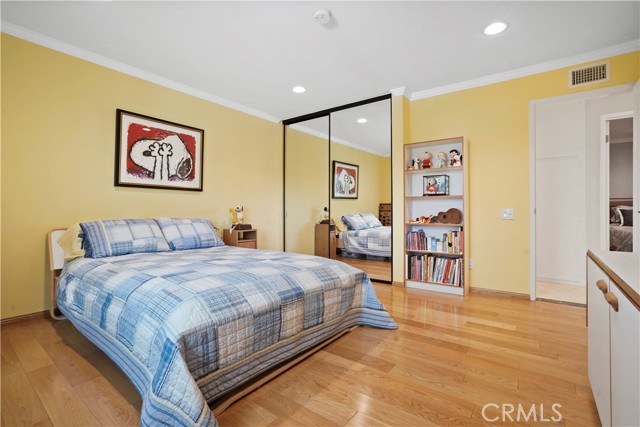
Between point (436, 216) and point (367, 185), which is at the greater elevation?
point (367, 185)

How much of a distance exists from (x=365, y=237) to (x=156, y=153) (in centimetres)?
287

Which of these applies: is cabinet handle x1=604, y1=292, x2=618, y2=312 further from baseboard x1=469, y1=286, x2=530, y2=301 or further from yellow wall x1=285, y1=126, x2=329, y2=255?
yellow wall x1=285, y1=126, x2=329, y2=255

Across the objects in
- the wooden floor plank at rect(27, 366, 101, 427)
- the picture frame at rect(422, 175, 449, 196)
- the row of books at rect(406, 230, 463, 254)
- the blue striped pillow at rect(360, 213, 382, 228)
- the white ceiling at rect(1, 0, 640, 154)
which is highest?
the white ceiling at rect(1, 0, 640, 154)

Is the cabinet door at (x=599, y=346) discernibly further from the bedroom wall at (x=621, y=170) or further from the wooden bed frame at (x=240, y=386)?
the bedroom wall at (x=621, y=170)

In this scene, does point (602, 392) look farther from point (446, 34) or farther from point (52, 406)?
point (446, 34)

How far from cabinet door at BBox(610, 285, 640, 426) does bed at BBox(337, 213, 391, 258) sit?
3.06 meters

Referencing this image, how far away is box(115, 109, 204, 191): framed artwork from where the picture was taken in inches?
123

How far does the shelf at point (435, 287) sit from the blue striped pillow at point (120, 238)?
9.15 ft

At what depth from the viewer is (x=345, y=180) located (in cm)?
454

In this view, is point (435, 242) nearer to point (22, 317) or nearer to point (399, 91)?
point (399, 91)

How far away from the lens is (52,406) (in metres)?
1.44

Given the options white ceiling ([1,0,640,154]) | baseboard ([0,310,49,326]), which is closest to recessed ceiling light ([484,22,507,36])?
white ceiling ([1,0,640,154])

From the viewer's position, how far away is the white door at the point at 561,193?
12.4ft

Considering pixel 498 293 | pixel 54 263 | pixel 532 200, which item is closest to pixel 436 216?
pixel 532 200
